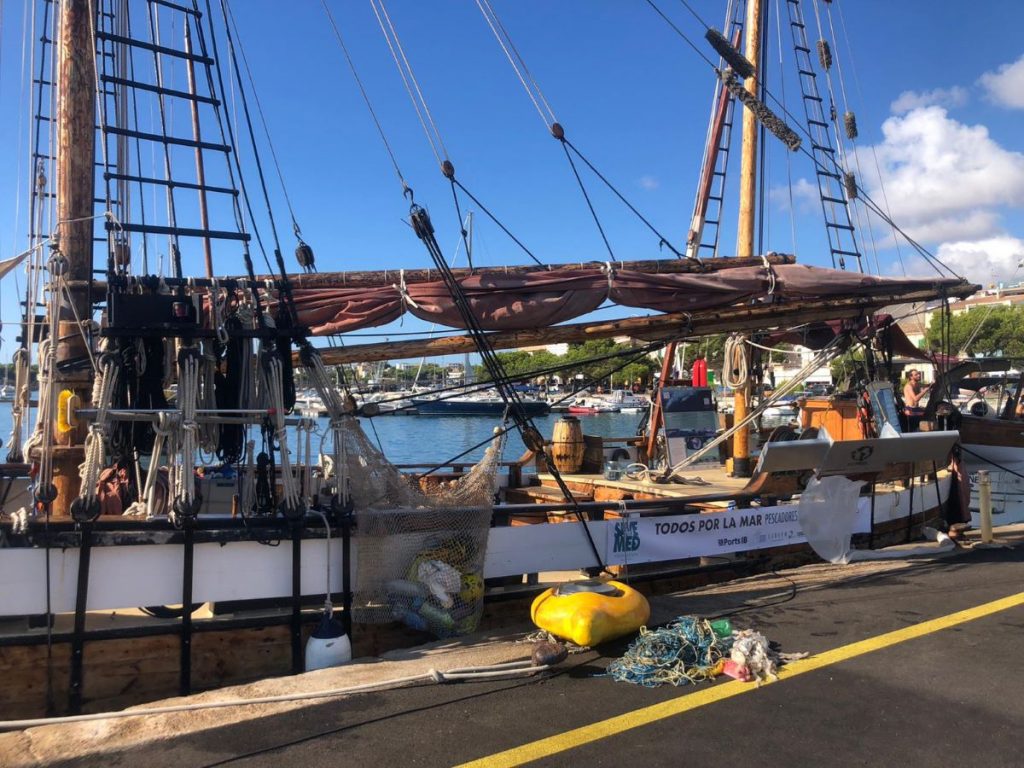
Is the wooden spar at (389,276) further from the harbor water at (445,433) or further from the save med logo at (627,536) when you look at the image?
Answer: the harbor water at (445,433)

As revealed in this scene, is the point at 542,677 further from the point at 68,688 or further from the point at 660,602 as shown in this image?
the point at 68,688

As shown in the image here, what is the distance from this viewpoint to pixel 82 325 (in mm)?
6840

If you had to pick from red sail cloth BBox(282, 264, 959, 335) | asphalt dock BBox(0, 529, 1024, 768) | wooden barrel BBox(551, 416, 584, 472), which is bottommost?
asphalt dock BBox(0, 529, 1024, 768)

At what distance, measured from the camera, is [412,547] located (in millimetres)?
6543

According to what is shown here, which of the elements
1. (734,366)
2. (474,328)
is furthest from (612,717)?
(734,366)

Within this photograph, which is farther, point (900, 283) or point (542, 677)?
point (900, 283)

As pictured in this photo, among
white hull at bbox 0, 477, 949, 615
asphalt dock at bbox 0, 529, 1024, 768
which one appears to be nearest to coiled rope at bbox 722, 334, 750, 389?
white hull at bbox 0, 477, 949, 615

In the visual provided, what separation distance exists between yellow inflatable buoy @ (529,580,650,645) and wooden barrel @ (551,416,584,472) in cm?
549

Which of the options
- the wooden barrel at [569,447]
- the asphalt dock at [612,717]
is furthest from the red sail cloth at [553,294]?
the wooden barrel at [569,447]

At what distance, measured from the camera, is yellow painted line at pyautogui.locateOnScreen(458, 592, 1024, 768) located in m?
4.29

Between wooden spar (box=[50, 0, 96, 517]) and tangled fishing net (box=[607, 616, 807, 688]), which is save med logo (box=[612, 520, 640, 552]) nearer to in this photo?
tangled fishing net (box=[607, 616, 807, 688])

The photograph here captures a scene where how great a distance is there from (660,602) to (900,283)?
526 cm

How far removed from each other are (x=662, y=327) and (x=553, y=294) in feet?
4.71

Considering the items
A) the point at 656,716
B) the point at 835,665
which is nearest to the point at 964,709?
the point at 835,665
